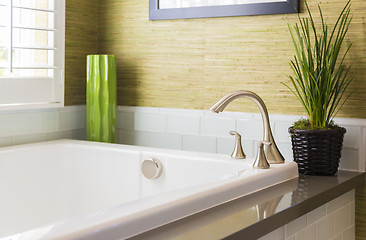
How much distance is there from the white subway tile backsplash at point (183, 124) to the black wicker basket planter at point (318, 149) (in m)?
0.59

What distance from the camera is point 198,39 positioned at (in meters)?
2.72

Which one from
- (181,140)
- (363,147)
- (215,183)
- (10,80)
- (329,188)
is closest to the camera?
(215,183)

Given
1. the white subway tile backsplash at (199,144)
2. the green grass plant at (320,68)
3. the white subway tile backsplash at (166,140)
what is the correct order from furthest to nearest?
the white subway tile backsplash at (166,140) → the white subway tile backsplash at (199,144) → the green grass plant at (320,68)

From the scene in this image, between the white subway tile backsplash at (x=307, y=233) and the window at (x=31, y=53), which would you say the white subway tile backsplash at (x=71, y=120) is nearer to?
the window at (x=31, y=53)

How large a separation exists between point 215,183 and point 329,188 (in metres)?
0.52

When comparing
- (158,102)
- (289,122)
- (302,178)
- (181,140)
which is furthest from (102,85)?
(302,178)

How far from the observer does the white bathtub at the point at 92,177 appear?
82.1 inches

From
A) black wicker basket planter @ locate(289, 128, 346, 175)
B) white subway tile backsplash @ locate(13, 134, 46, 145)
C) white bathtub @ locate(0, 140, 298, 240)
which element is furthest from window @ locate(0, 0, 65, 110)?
black wicker basket planter @ locate(289, 128, 346, 175)

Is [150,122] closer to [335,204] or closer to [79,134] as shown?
[79,134]

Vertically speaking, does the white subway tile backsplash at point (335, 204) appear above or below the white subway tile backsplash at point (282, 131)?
below

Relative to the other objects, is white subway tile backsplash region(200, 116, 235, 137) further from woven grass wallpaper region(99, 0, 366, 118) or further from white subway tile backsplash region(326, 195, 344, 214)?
white subway tile backsplash region(326, 195, 344, 214)

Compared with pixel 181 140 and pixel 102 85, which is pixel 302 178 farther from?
pixel 102 85

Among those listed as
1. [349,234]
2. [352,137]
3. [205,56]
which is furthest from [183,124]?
[349,234]

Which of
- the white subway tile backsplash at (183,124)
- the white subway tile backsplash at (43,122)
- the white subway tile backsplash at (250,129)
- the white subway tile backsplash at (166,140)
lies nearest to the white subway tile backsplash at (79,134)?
the white subway tile backsplash at (43,122)
